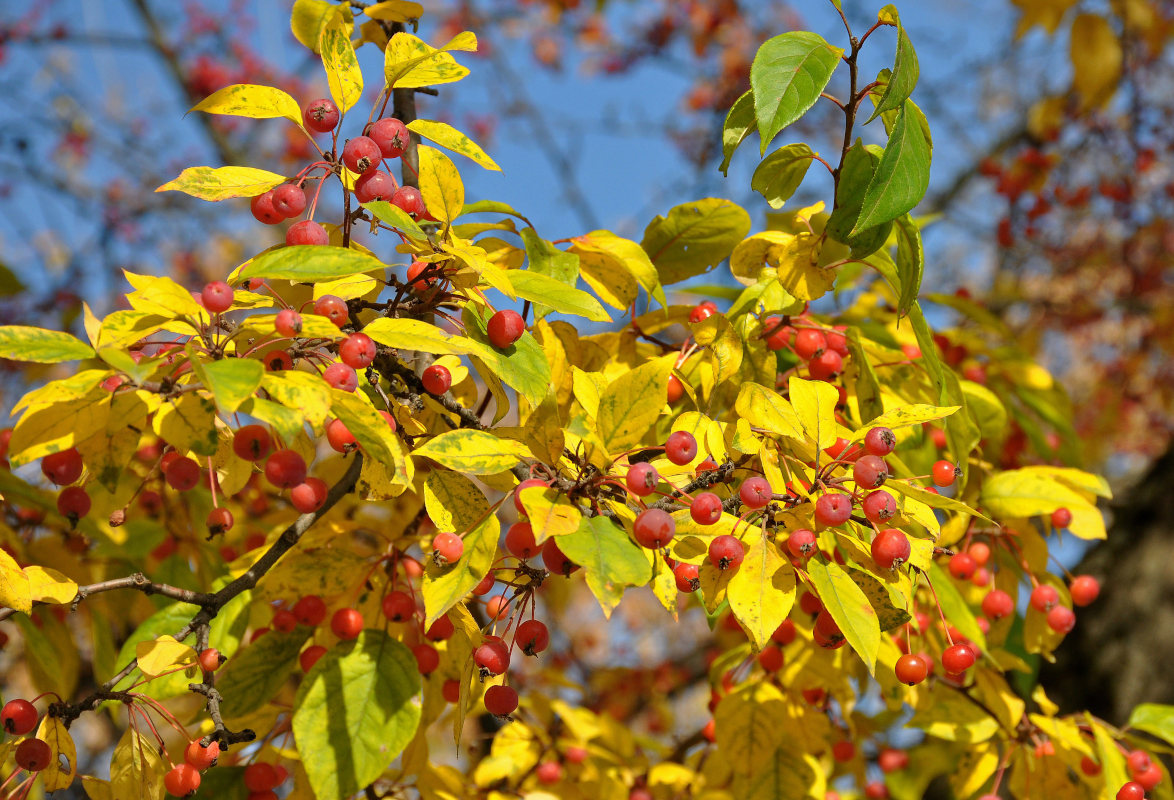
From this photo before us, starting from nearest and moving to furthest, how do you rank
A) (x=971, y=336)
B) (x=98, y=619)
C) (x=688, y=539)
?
(x=688, y=539)
(x=98, y=619)
(x=971, y=336)

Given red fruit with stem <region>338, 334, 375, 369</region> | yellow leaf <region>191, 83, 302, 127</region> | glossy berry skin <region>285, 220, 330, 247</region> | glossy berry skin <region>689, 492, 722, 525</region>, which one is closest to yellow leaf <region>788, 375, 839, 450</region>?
glossy berry skin <region>689, 492, 722, 525</region>

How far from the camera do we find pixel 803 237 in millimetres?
1272

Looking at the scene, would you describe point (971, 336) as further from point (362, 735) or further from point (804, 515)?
point (362, 735)

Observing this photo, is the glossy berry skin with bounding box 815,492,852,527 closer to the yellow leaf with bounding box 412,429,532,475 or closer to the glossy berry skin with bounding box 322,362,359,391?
the yellow leaf with bounding box 412,429,532,475

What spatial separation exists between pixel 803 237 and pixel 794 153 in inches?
5.1

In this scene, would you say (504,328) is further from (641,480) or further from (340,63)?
(340,63)

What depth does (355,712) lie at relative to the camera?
122cm

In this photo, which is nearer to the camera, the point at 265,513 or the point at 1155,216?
the point at 265,513

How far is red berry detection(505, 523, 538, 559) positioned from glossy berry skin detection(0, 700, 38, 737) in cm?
71

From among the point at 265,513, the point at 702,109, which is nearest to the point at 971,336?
the point at 265,513

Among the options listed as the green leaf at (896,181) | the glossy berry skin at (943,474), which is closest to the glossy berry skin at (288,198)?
the green leaf at (896,181)

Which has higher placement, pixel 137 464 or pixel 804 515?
pixel 804 515

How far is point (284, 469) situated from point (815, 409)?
27.8 inches

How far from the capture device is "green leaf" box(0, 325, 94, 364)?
93 cm
